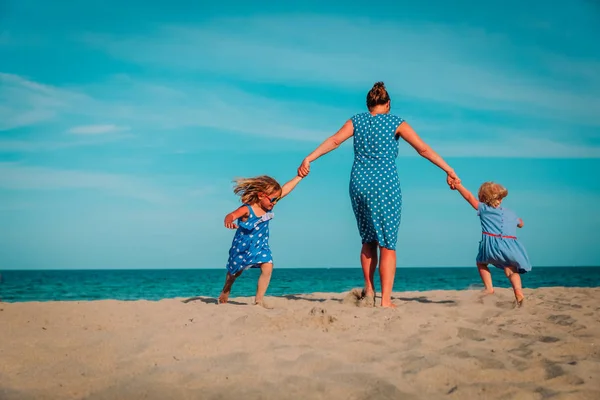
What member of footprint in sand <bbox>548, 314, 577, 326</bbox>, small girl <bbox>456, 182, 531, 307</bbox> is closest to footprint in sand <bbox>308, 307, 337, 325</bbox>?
footprint in sand <bbox>548, 314, 577, 326</bbox>

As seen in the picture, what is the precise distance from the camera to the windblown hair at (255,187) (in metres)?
6.47

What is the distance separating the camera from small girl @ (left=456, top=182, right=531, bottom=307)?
6.39 metres

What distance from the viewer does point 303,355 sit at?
11.5 feet

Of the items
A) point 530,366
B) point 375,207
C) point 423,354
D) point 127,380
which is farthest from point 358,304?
point 127,380

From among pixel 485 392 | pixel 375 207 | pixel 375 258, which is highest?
pixel 375 207

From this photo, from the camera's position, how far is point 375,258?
6258 millimetres

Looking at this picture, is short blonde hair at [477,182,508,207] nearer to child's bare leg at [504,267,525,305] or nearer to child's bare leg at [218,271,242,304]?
child's bare leg at [504,267,525,305]

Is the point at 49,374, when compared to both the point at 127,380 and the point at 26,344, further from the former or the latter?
the point at 26,344

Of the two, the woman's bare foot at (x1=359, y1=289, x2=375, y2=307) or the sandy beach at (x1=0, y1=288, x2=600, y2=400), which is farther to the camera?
the woman's bare foot at (x1=359, y1=289, x2=375, y2=307)

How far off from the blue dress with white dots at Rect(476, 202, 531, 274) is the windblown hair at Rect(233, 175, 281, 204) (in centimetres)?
247

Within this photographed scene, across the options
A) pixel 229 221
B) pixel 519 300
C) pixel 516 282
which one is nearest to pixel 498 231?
pixel 516 282

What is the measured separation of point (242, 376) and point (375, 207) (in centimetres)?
300

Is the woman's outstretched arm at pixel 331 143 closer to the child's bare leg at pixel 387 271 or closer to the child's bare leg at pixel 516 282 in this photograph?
the child's bare leg at pixel 387 271

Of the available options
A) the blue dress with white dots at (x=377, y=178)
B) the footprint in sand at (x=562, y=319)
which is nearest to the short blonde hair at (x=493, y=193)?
the blue dress with white dots at (x=377, y=178)
